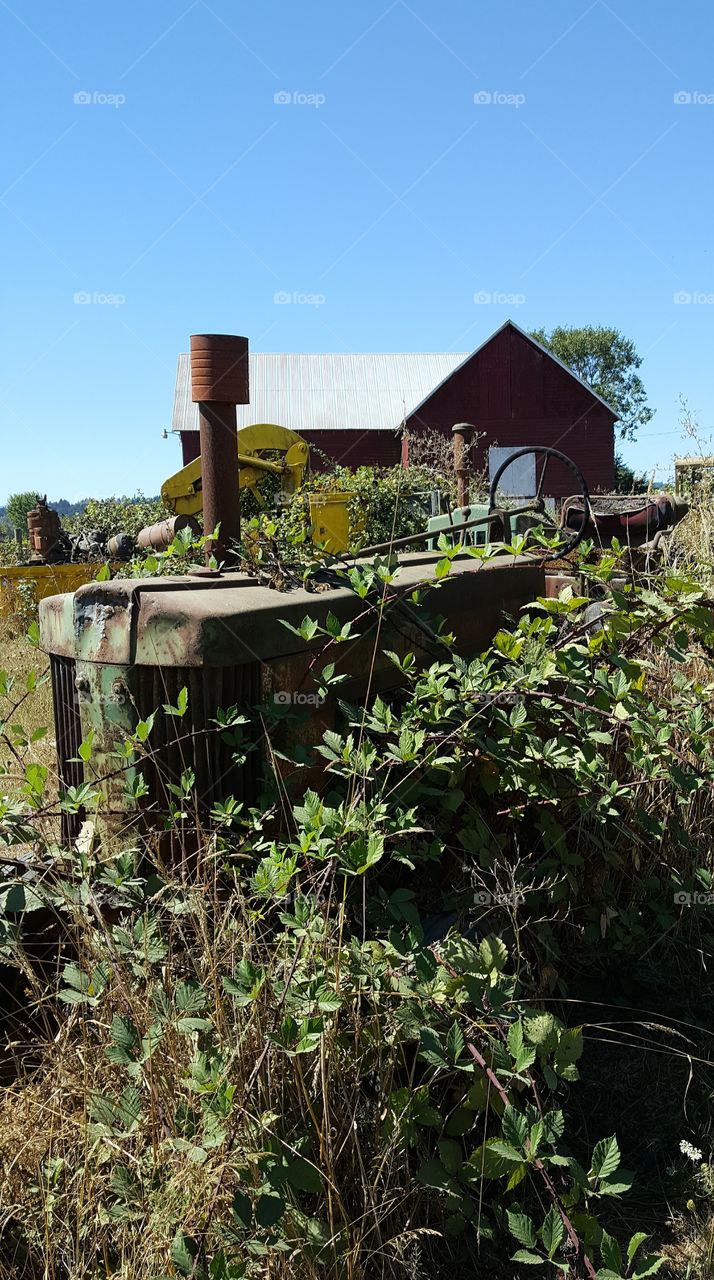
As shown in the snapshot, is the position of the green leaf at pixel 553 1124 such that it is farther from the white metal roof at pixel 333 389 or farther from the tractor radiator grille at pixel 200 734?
the white metal roof at pixel 333 389

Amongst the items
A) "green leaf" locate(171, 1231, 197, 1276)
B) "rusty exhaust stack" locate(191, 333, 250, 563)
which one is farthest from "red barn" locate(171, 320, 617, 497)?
"green leaf" locate(171, 1231, 197, 1276)

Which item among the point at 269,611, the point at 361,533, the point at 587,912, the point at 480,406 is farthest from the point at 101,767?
the point at 480,406

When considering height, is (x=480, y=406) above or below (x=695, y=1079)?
above

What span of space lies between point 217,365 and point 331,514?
24.6 feet

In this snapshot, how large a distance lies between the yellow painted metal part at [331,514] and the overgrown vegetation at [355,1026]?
23.8 ft

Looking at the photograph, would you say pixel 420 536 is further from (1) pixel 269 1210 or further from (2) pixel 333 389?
(2) pixel 333 389

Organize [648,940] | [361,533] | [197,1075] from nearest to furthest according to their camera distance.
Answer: [197,1075]
[648,940]
[361,533]

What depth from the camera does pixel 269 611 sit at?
2.46m

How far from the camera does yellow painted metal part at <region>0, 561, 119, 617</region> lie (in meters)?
9.94

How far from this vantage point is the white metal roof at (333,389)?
1080 inches

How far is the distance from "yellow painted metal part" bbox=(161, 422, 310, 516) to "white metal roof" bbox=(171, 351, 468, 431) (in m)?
15.4

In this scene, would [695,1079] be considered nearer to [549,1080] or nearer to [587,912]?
[587,912]

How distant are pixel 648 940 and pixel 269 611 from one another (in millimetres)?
1658

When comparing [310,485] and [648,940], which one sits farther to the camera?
[310,485]
